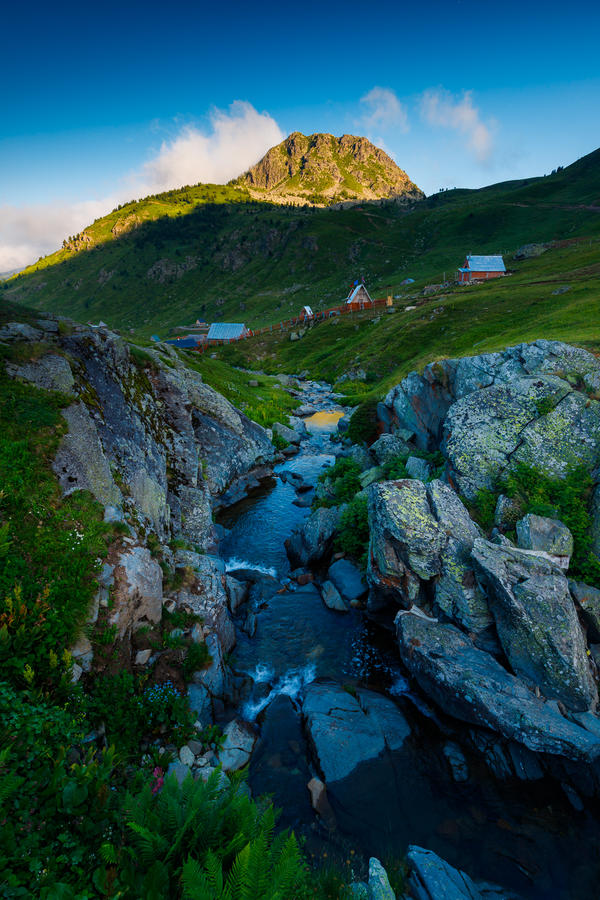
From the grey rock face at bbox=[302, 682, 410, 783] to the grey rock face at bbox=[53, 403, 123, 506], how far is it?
434 inches

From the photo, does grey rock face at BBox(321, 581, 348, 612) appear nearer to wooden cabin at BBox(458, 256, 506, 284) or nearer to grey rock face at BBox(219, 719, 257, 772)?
grey rock face at BBox(219, 719, 257, 772)

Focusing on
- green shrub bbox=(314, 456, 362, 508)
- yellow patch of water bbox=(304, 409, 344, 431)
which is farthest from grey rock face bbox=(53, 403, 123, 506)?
yellow patch of water bbox=(304, 409, 344, 431)

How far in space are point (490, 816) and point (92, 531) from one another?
1499 centimetres

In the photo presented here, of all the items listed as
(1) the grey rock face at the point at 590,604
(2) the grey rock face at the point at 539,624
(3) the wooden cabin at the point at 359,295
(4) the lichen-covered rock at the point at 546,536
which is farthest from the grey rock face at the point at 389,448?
(3) the wooden cabin at the point at 359,295

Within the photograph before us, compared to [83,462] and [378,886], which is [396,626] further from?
[83,462]

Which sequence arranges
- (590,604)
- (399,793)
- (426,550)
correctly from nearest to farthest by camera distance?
(399,793)
(590,604)
(426,550)

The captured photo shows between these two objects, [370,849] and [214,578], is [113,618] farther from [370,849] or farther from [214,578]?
[370,849]

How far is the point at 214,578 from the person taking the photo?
1714 cm

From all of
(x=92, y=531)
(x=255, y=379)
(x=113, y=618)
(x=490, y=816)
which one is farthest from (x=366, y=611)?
(x=255, y=379)

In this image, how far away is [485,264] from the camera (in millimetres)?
111000

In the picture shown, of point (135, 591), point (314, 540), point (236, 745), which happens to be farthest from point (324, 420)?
point (236, 745)

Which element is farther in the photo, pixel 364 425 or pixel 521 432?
pixel 364 425

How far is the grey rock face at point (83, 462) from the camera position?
14.4 meters

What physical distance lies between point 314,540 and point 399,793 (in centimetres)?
1297
